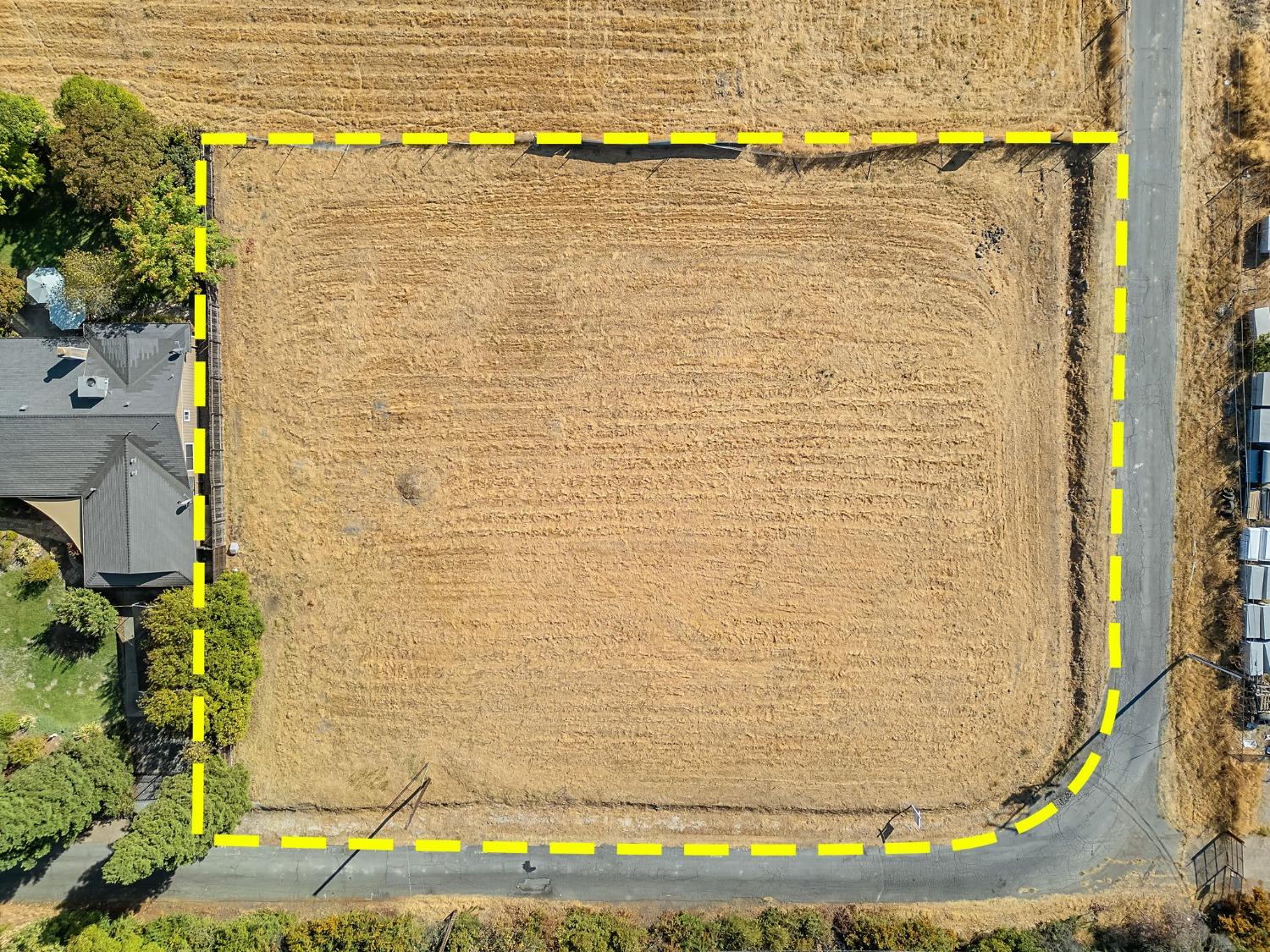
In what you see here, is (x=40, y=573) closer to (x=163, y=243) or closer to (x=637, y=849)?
(x=163, y=243)

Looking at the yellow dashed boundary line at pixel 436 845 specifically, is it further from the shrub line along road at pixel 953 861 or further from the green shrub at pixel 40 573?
the green shrub at pixel 40 573

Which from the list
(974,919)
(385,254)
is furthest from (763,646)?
(385,254)

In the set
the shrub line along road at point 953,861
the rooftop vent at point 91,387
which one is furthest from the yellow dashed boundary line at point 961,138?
the rooftop vent at point 91,387

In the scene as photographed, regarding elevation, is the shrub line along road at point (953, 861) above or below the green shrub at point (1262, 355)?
below

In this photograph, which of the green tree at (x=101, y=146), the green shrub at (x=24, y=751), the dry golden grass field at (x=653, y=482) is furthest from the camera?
the dry golden grass field at (x=653, y=482)

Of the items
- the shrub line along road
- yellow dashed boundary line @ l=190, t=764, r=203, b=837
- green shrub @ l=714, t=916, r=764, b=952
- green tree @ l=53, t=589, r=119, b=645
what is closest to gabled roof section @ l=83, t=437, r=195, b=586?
green tree @ l=53, t=589, r=119, b=645

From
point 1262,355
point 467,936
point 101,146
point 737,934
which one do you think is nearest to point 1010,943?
point 737,934
